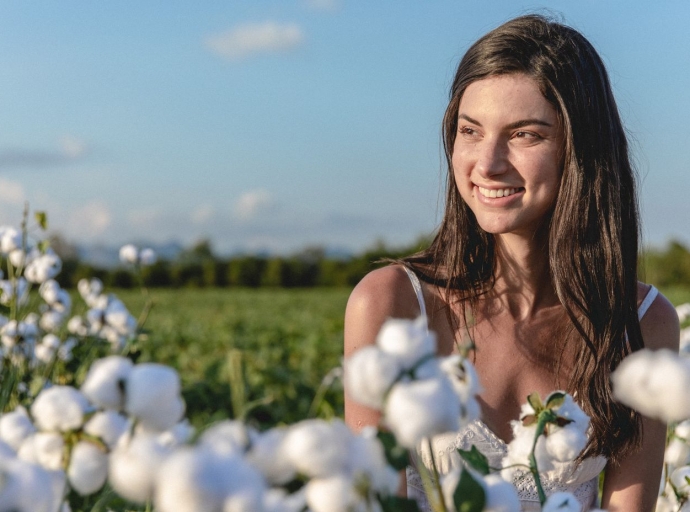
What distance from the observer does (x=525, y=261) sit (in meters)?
2.18

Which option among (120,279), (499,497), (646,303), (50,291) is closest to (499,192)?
(646,303)

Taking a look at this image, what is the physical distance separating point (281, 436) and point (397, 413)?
0.08m

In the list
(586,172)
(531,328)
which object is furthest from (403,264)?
(586,172)

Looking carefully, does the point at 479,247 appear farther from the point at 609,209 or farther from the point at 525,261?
the point at 609,209

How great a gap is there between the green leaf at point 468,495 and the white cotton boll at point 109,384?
0.73 feet

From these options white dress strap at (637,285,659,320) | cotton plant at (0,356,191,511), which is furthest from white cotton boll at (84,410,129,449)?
white dress strap at (637,285,659,320)

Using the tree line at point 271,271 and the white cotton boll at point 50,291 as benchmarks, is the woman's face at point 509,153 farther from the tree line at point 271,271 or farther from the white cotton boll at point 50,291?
the tree line at point 271,271

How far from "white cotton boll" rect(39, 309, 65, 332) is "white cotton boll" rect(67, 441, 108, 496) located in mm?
2613

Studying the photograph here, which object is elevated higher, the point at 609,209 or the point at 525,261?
the point at 609,209

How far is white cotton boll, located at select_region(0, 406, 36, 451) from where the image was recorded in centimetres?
61

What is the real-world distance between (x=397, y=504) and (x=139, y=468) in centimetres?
18

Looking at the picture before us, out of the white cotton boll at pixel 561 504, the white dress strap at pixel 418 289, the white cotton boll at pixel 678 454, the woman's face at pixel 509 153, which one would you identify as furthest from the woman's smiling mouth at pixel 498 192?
the white cotton boll at pixel 561 504

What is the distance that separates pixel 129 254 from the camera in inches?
102

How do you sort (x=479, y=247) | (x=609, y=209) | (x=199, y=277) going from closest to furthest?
(x=609, y=209), (x=479, y=247), (x=199, y=277)
